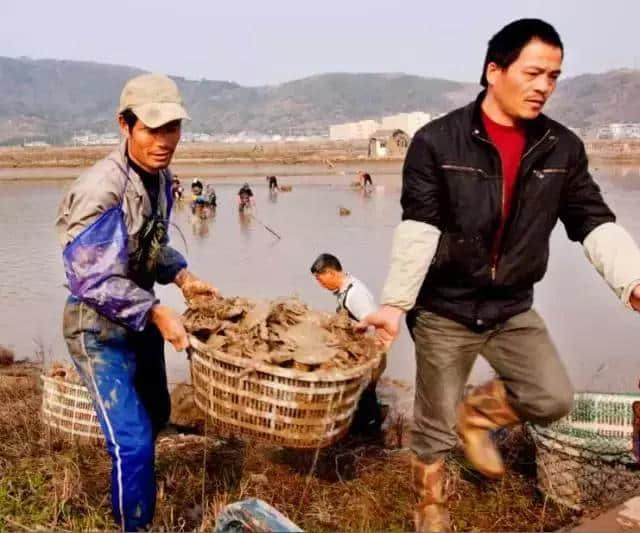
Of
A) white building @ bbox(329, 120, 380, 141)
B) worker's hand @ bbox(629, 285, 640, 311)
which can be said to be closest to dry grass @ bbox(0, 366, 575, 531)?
worker's hand @ bbox(629, 285, 640, 311)

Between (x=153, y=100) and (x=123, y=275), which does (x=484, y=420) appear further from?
(x=153, y=100)

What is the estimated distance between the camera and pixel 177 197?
2467 centimetres

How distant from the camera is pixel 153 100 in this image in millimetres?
3148

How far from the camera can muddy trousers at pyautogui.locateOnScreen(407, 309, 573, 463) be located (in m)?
3.26

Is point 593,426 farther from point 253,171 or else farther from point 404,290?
point 253,171

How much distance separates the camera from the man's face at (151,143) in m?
3.19

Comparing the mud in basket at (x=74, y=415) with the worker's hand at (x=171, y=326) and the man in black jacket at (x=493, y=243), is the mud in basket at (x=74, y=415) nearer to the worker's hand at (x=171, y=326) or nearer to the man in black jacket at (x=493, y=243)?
the worker's hand at (x=171, y=326)

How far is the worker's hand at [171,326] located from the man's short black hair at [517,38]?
170 cm

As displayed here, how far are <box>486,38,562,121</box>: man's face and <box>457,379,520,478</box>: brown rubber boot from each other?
48.3 inches

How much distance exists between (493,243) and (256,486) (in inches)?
76.9

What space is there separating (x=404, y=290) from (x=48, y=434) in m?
2.73

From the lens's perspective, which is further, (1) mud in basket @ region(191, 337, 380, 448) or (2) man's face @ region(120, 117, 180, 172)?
(2) man's face @ region(120, 117, 180, 172)

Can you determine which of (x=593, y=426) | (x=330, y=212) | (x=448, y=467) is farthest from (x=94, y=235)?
(x=330, y=212)

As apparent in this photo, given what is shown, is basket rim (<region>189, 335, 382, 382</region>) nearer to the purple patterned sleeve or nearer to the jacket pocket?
the purple patterned sleeve
